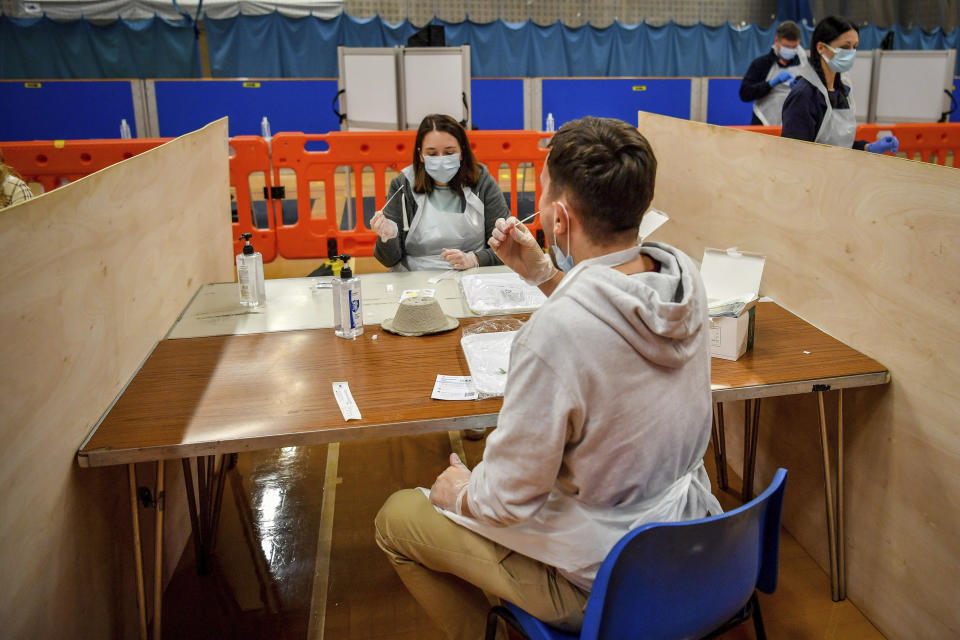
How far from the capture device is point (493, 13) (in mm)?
12438

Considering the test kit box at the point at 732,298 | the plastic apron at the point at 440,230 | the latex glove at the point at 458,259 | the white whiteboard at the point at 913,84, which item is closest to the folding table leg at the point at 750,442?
the test kit box at the point at 732,298

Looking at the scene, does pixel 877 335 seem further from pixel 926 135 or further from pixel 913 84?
pixel 913 84

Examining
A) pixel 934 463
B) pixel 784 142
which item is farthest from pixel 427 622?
pixel 784 142

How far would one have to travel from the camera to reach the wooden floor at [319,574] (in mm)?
2141

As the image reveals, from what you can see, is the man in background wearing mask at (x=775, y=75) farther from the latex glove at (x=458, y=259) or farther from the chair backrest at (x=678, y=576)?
the chair backrest at (x=678, y=576)

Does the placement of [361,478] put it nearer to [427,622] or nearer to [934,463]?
[427,622]

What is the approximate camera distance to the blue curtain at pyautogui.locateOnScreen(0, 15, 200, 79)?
10.6 m

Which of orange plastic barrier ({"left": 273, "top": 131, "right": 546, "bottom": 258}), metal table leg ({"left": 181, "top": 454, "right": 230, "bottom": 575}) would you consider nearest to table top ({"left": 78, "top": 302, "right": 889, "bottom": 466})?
metal table leg ({"left": 181, "top": 454, "right": 230, "bottom": 575})

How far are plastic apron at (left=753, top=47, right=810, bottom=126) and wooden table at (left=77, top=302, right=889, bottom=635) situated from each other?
4723 millimetres

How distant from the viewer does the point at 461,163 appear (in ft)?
10.6

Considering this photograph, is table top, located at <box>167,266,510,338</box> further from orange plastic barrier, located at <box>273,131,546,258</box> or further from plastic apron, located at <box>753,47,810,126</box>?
plastic apron, located at <box>753,47,810,126</box>

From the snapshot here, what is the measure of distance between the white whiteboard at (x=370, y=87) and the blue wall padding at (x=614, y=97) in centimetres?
400

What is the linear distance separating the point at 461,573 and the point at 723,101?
10863 millimetres

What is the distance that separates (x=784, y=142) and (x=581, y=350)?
63.5 inches
